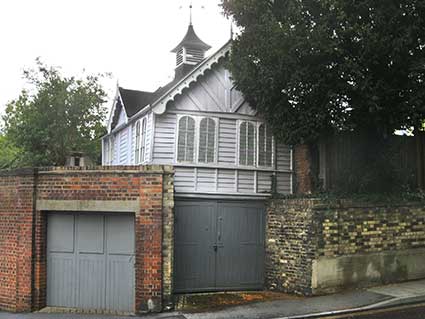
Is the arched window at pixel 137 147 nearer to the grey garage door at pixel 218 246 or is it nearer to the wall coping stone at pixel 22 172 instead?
the grey garage door at pixel 218 246

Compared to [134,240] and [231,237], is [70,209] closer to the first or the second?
[134,240]

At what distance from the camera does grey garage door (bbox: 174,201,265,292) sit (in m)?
11.9

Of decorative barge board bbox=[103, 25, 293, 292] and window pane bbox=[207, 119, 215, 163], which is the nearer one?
decorative barge board bbox=[103, 25, 293, 292]

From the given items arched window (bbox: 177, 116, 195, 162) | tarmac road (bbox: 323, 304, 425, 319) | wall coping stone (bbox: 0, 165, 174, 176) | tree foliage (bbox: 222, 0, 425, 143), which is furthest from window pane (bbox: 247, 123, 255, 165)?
tarmac road (bbox: 323, 304, 425, 319)

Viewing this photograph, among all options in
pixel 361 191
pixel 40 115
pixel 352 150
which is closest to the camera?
pixel 361 191

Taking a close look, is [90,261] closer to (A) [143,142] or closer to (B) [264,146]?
(A) [143,142]

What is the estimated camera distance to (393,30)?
33.4 feet

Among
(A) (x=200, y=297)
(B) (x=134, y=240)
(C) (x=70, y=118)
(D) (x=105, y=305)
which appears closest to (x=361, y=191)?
(A) (x=200, y=297)

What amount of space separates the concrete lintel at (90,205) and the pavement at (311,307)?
2295mm

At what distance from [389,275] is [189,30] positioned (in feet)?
34.9

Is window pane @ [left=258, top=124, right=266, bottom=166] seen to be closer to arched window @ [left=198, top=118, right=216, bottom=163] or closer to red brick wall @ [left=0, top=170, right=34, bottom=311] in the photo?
arched window @ [left=198, top=118, right=216, bottom=163]

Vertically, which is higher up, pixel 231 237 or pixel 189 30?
pixel 189 30

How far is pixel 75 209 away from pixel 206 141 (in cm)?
419

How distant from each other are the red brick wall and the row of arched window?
4034 millimetres
